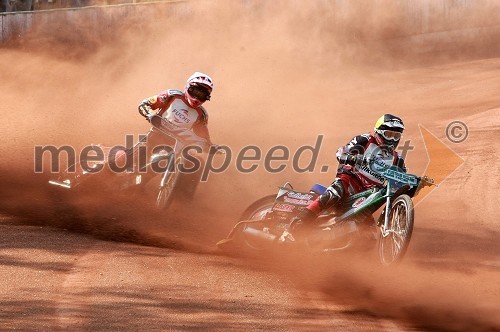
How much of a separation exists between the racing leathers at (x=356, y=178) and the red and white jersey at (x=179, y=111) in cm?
370

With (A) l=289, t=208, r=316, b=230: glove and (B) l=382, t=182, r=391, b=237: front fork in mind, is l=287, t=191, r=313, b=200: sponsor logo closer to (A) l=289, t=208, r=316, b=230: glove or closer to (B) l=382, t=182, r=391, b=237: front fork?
(A) l=289, t=208, r=316, b=230: glove

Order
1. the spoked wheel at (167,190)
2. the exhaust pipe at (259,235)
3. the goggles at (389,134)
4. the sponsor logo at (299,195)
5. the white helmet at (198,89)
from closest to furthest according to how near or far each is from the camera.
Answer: the goggles at (389,134)
the exhaust pipe at (259,235)
the sponsor logo at (299,195)
the spoked wheel at (167,190)
the white helmet at (198,89)

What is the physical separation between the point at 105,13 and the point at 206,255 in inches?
748

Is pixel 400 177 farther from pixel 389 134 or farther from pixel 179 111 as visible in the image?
pixel 179 111

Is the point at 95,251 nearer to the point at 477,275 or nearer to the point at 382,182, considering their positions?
the point at 382,182

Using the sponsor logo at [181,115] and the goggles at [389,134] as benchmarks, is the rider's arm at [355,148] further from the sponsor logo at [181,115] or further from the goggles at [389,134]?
the sponsor logo at [181,115]

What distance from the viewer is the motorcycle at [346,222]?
1188 centimetres

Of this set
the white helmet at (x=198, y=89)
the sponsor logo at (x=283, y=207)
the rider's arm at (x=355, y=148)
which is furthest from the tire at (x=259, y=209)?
the white helmet at (x=198, y=89)

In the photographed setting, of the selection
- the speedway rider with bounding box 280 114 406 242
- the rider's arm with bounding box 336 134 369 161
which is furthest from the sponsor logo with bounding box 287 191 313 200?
the rider's arm with bounding box 336 134 369 161

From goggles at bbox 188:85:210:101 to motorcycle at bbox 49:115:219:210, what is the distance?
717 millimetres

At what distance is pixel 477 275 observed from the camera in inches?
487

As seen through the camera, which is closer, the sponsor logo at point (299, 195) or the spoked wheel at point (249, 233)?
the sponsor logo at point (299, 195)

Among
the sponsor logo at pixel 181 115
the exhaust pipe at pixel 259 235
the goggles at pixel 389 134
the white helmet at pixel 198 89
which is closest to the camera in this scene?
the goggles at pixel 389 134

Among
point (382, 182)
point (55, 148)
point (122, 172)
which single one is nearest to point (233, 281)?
point (382, 182)
